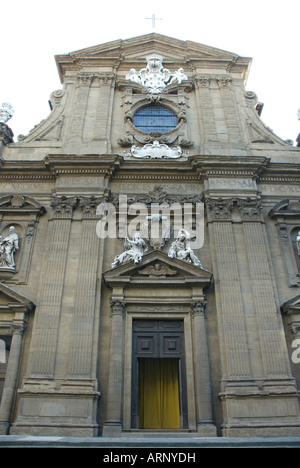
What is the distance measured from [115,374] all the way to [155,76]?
12.4 metres

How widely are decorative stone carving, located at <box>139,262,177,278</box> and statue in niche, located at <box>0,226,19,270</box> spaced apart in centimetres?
405

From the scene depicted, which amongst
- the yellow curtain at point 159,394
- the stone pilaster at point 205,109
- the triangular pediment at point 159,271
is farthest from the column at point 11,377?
the stone pilaster at point 205,109

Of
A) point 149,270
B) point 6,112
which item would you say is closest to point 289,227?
point 149,270

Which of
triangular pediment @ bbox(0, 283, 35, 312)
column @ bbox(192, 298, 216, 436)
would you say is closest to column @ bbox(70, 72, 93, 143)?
triangular pediment @ bbox(0, 283, 35, 312)

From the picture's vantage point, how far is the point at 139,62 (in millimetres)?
17328

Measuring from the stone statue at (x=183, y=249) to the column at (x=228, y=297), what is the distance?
2.40ft

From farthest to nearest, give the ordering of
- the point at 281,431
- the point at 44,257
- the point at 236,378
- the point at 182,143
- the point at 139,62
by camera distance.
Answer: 1. the point at 139,62
2. the point at 182,143
3. the point at 44,257
4. the point at 236,378
5. the point at 281,431

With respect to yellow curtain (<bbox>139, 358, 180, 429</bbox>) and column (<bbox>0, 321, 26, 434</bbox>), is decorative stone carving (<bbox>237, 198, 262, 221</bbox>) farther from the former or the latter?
column (<bbox>0, 321, 26, 434</bbox>)

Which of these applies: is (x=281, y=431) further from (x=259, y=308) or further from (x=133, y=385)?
(x=133, y=385)

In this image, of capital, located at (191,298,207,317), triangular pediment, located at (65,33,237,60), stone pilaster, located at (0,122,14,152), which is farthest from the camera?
triangular pediment, located at (65,33,237,60)

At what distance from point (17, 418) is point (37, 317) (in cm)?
265

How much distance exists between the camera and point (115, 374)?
1049cm

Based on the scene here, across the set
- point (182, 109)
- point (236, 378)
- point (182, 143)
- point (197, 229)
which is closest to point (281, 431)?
point (236, 378)

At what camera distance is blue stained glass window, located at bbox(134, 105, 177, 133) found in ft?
51.8
